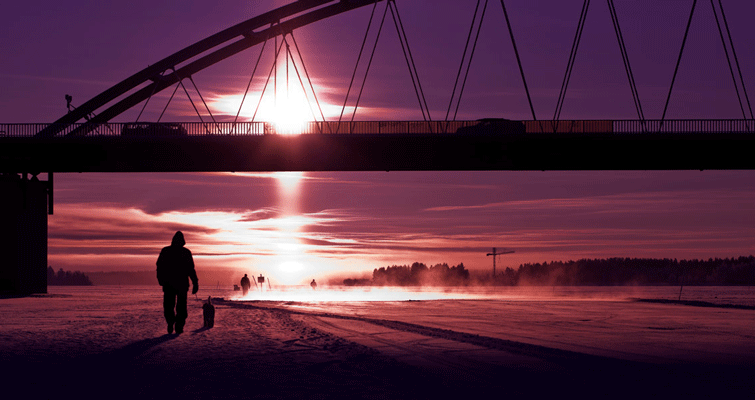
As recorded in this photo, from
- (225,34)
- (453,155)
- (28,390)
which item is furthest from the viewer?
(225,34)

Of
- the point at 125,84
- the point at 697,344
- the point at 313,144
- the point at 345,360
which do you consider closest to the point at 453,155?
the point at 313,144

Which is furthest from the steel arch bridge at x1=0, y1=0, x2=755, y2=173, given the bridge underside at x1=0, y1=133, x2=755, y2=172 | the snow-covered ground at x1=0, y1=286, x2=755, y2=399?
the snow-covered ground at x1=0, y1=286, x2=755, y2=399

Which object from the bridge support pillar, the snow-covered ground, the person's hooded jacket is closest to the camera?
the snow-covered ground

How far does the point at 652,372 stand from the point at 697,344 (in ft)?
16.5

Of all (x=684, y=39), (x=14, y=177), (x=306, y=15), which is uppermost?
(x=306, y=15)

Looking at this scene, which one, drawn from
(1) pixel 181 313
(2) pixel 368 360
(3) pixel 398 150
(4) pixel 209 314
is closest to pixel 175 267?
(1) pixel 181 313

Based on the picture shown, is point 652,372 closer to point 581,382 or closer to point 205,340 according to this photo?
point 581,382

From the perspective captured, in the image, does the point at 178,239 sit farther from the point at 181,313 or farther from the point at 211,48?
the point at 211,48

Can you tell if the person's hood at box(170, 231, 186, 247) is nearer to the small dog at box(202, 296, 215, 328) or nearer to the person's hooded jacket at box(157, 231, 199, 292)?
the person's hooded jacket at box(157, 231, 199, 292)

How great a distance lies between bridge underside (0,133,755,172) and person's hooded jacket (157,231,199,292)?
107ft

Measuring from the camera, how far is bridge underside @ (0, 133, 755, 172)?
48.8m

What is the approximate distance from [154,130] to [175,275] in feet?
123

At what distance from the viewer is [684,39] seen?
50.1m

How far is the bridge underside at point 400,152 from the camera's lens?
48.8 meters
